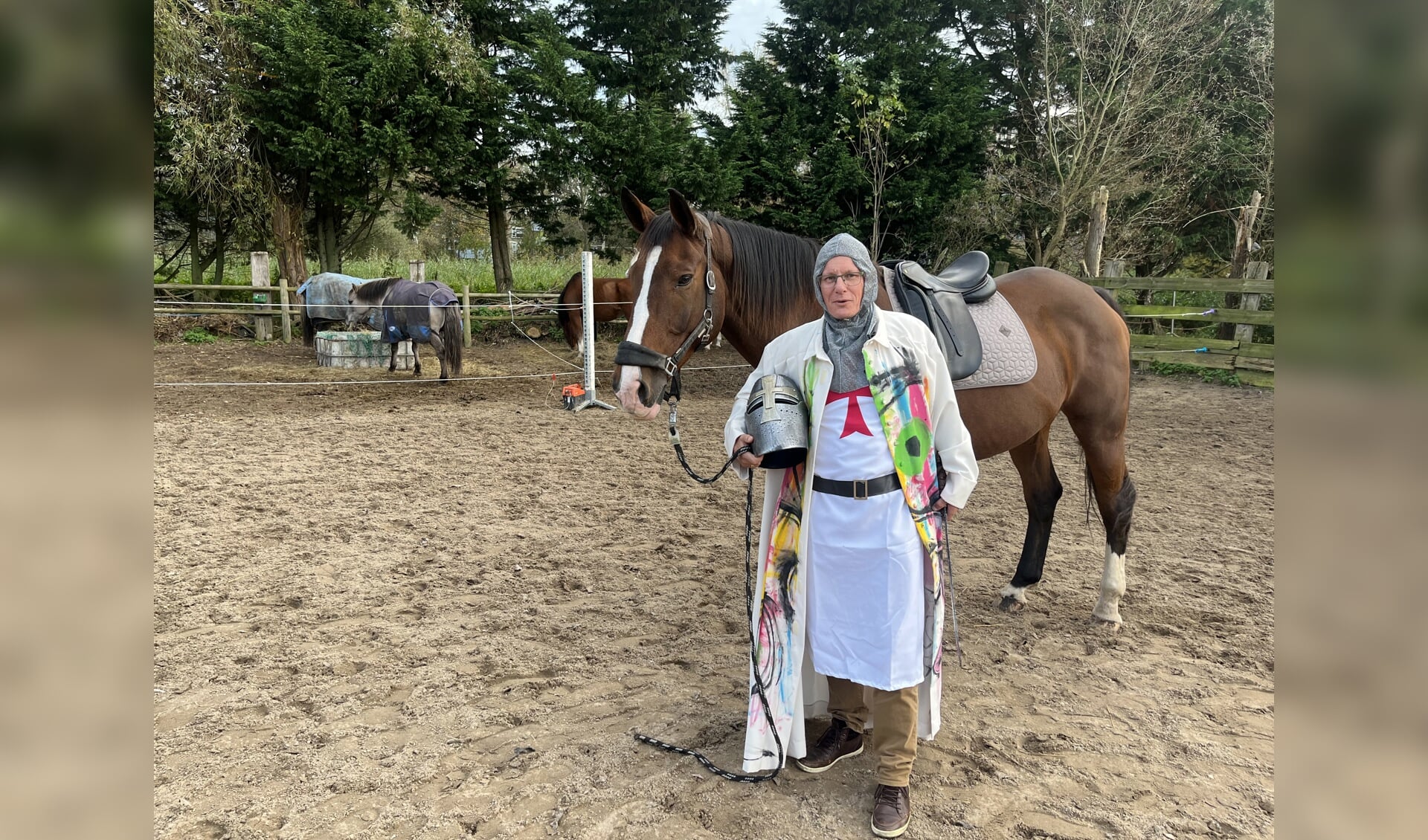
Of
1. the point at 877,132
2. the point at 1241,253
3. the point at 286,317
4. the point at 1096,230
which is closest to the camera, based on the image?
the point at 1241,253

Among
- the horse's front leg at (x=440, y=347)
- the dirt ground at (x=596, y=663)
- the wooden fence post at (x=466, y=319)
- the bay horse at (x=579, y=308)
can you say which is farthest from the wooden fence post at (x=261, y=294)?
the dirt ground at (x=596, y=663)

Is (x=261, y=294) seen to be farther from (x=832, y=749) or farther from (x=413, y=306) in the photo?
→ (x=832, y=749)

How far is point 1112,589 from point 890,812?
1904mm

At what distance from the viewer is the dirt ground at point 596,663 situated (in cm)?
220

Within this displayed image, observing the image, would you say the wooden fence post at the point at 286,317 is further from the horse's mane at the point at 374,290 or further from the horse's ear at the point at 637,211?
the horse's ear at the point at 637,211

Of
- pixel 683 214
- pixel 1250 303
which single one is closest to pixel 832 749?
pixel 683 214

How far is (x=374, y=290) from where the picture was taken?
422 inches

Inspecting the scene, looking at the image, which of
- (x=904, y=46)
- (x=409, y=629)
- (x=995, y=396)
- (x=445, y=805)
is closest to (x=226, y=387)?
(x=409, y=629)

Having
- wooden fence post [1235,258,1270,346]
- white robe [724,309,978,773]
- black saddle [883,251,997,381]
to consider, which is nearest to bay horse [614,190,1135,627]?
black saddle [883,251,997,381]

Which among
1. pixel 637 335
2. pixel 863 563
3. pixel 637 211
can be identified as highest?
pixel 637 211

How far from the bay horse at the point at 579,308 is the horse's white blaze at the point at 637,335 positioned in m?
8.44
